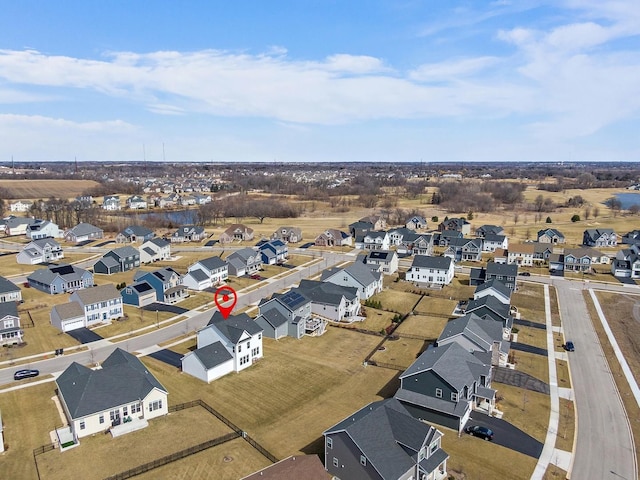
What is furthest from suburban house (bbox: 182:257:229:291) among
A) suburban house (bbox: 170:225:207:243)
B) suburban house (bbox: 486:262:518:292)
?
suburban house (bbox: 486:262:518:292)

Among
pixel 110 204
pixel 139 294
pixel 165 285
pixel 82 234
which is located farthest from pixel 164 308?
pixel 110 204

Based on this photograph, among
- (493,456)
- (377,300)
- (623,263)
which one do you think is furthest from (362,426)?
(623,263)

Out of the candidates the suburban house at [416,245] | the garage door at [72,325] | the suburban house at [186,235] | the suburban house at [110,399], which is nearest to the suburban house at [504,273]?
the suburban house at [416,245]

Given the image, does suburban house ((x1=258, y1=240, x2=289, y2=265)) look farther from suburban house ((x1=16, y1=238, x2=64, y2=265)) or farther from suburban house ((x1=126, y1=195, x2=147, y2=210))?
suburban house ((x1=126, y1=195, x2=147, y2=210))

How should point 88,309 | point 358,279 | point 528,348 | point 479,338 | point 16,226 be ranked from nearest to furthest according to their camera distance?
point 479,338
point 528,348
point 88,309
point 358,279
point 16,226

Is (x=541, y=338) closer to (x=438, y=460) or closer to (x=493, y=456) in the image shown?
(x=493, y=456)

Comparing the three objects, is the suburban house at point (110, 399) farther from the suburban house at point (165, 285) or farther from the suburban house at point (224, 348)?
the suburban house at point (165, 285)

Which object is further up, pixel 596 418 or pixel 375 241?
pixel 375 241

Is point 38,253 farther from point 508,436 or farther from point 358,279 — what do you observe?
point 508,436
